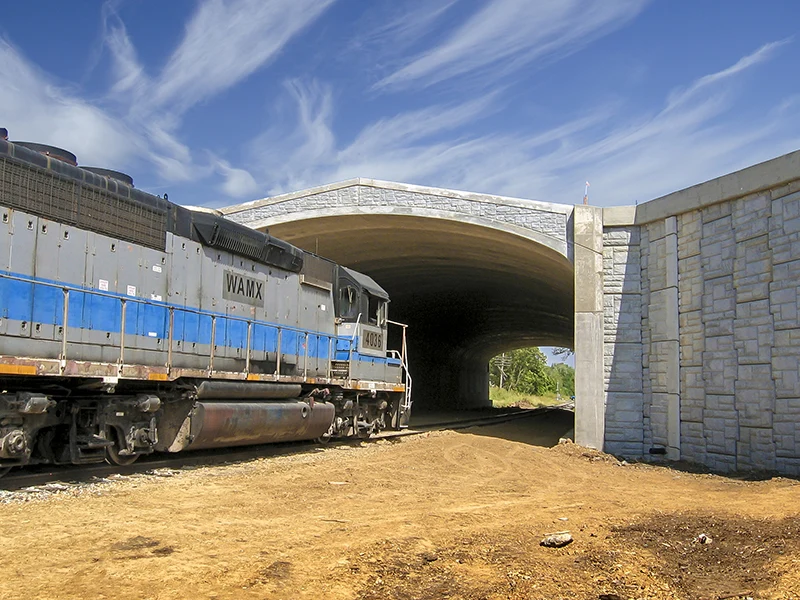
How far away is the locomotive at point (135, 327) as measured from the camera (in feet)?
24.1

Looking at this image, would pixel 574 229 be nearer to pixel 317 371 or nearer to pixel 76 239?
pixel 317 371

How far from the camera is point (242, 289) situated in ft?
36.9

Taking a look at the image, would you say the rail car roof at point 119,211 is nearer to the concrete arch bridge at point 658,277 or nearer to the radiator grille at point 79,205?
the radiator grille at point 79,205

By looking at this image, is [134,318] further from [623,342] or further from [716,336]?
[716,336]

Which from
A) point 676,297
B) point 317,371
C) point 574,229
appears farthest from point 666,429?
point 317,371

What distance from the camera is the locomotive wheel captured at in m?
8.36

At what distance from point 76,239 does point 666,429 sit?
33.8 ft

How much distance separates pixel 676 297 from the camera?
41.0ft

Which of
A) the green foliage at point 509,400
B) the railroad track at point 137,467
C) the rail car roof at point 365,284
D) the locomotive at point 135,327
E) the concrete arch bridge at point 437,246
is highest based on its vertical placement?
the concrete arch bridge at point 437,246

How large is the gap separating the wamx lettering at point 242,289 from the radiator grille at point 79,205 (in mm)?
1559

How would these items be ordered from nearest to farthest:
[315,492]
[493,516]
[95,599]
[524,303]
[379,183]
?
[95,599]
[493,516]
[315,492]
[379,183]
[524,303]

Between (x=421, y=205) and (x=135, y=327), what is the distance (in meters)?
8.66

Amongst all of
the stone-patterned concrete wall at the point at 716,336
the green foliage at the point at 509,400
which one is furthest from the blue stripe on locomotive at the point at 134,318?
the green foliage at the point at 509,400

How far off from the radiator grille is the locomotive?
0.05ft
